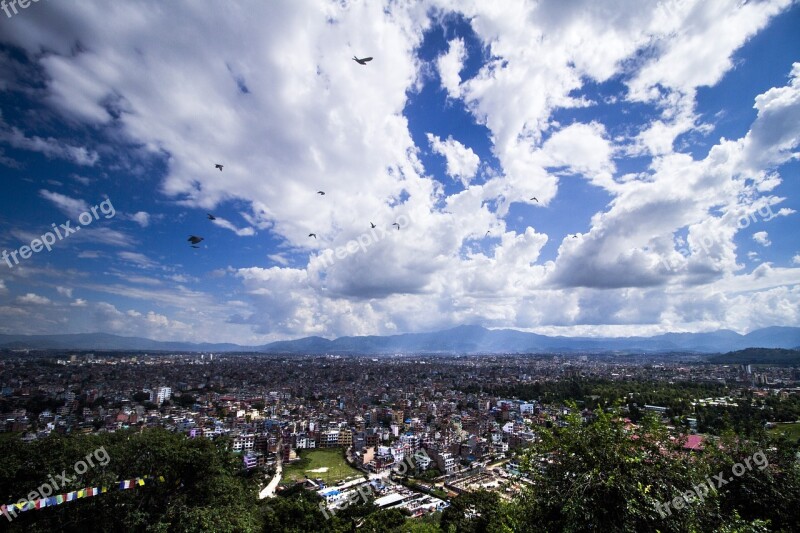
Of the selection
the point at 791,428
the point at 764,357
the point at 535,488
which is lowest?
the point at 764,357

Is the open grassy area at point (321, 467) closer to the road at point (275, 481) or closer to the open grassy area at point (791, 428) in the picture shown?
the road at point (275, 481)

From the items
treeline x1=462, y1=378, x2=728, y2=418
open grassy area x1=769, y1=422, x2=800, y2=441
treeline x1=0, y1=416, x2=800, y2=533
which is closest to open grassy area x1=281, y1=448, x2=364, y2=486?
treeline x1=0, y1=416, x2=800, y2=533

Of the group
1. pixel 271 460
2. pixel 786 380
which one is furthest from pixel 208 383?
pixel 786 380

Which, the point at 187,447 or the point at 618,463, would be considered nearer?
the point at 618,463

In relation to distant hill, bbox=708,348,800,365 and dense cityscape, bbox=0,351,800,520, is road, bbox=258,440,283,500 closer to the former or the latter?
dense cityscape, bbox=0,351,800,520

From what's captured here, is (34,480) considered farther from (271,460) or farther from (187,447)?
(271,460)

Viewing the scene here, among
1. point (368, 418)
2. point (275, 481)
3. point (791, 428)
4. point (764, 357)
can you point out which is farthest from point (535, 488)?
point (764, 357)

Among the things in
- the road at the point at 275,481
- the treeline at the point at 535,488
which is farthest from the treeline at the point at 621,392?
the treeline at the point at 535,488

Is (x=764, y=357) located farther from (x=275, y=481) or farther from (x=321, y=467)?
Result: (x=275, y=481)
